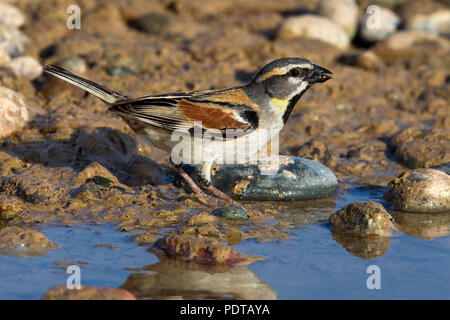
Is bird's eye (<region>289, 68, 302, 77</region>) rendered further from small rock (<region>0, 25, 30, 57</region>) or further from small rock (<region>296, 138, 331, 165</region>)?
small rock (<region>0, 25, 30, 57</region>)

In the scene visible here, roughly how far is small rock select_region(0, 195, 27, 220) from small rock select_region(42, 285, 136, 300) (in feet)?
6.72

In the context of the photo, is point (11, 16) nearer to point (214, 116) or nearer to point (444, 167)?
point (214, 116)

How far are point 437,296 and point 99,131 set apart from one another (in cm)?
504

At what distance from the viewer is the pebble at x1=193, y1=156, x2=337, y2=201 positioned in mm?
7914

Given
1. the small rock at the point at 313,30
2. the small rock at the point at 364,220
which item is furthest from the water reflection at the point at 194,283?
the small rock at the point at 313,30

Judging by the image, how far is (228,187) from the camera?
7.98 metres

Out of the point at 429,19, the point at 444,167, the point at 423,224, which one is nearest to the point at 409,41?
the point at 429,19

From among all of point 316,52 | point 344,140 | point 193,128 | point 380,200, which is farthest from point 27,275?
point 316,52

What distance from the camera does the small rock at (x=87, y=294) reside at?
16.2 ft

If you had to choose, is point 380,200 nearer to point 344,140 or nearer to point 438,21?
point 344,140

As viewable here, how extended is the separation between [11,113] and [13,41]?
2.84m

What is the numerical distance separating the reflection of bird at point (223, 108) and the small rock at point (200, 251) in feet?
4.79

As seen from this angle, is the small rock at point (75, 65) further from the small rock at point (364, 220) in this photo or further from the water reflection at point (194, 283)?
the water reflection at point (194, 283)
